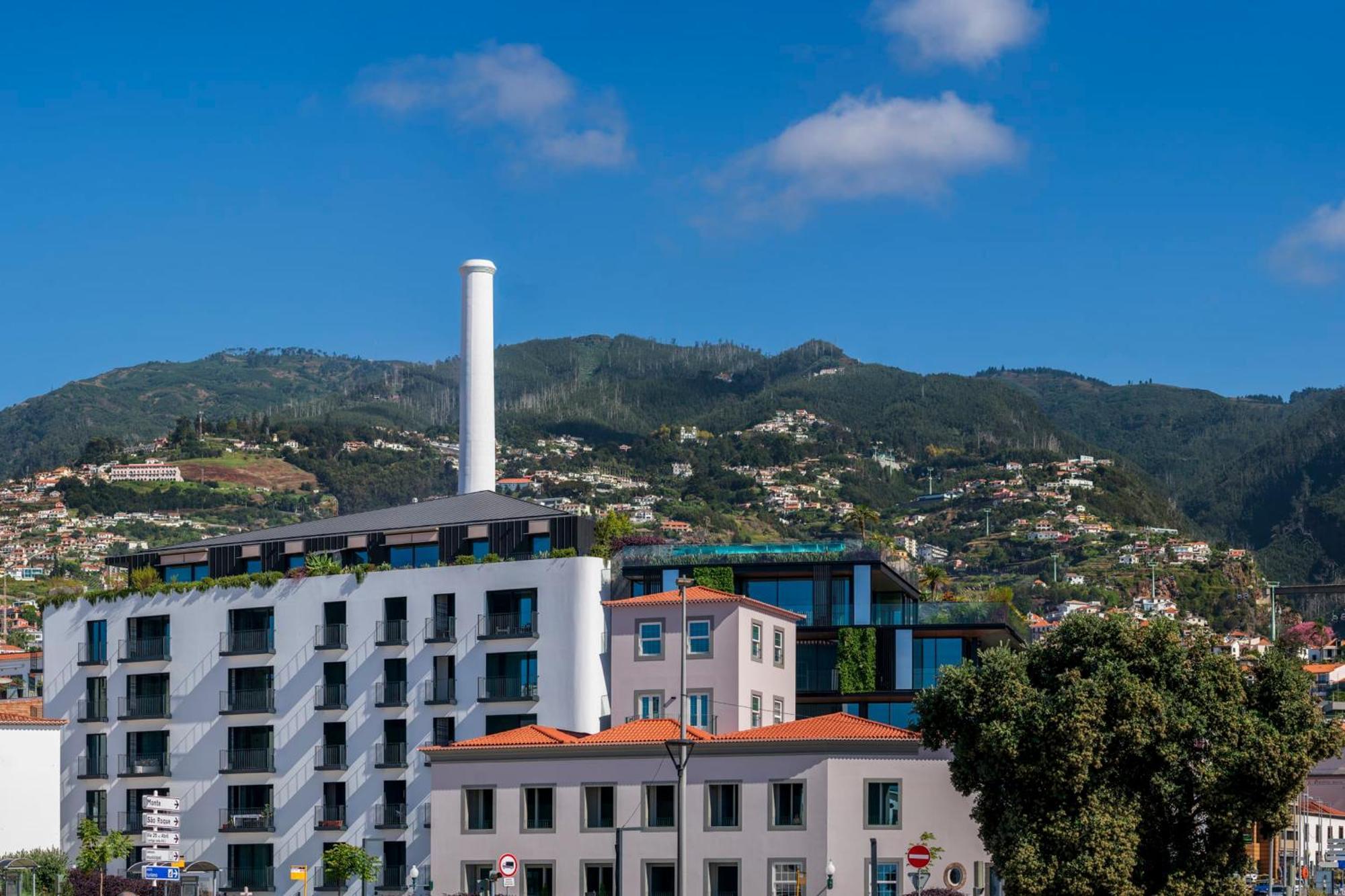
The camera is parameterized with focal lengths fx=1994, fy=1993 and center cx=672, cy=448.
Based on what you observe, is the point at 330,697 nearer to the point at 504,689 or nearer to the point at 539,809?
the point at 504,689

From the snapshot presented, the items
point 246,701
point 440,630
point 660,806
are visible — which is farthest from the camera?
point 246,701

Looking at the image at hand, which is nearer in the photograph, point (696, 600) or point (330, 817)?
point (696, 600)

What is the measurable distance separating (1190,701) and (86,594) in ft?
211

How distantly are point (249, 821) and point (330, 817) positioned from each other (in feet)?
14.3

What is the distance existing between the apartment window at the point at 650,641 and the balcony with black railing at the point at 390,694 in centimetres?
1302

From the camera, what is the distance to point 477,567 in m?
96.1

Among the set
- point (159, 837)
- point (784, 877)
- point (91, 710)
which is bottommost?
point (784, 877)

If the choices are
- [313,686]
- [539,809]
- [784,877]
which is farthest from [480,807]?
[313,686]

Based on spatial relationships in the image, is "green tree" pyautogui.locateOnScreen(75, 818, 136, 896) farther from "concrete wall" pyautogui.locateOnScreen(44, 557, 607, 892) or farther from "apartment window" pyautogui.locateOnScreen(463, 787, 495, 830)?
"apartment window" pyautogui.locateOnScreen(463, 787, 495, 830)

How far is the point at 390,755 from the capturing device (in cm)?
9544

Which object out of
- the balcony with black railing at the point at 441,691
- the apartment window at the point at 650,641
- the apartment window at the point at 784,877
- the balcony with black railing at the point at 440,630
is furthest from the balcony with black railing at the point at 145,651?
the apartment window at the point at 784,877

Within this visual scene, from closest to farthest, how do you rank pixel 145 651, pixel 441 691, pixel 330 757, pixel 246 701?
1. pixel 441 691
2. pixel 330 757
3. pixel 246 701
4. pixel 145 651

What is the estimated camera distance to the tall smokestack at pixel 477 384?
11906 cm

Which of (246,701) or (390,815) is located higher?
(246,701)
